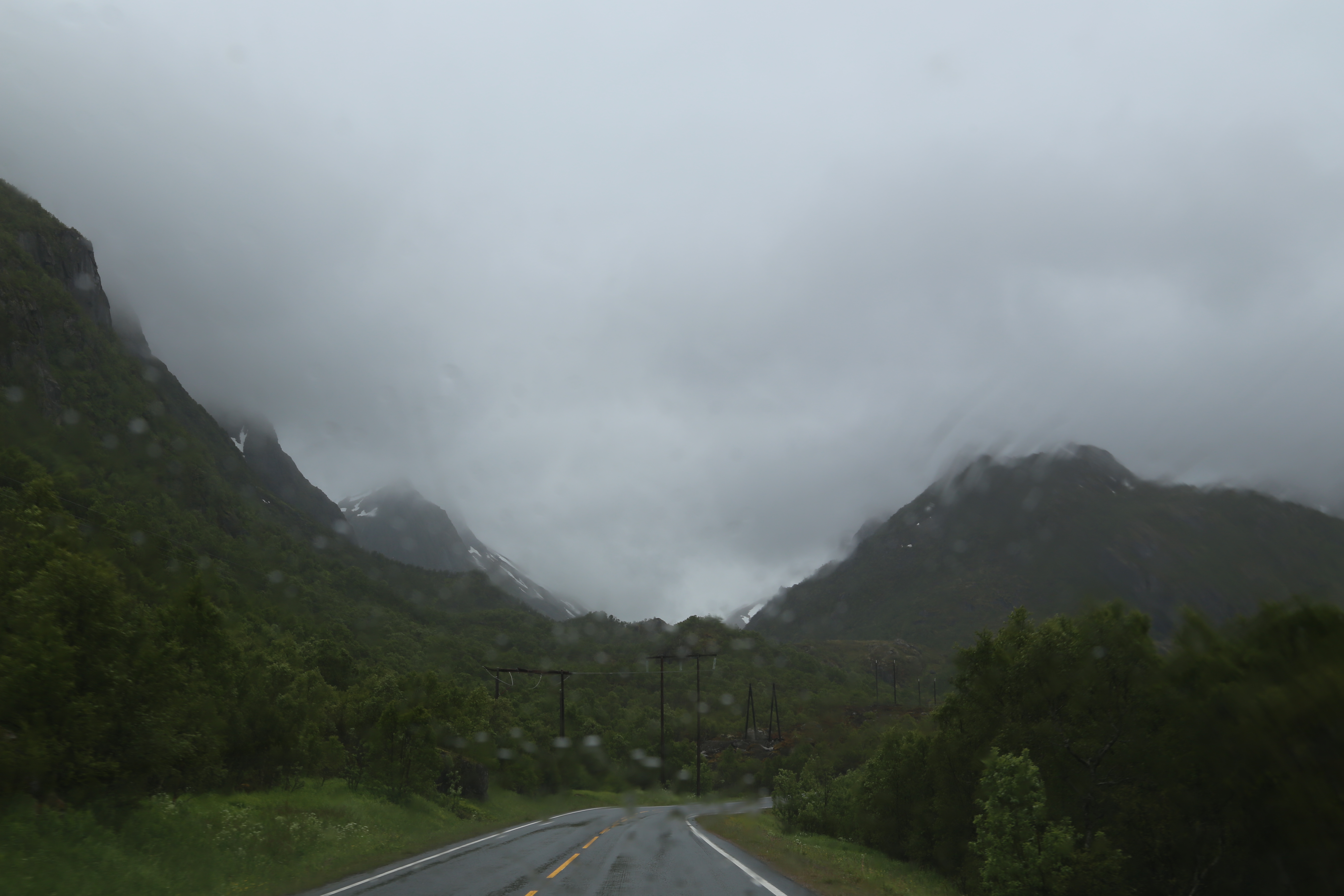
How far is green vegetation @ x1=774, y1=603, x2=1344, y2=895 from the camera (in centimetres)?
1223

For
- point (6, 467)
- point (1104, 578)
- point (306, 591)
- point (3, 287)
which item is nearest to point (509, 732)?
point (1104, 578)

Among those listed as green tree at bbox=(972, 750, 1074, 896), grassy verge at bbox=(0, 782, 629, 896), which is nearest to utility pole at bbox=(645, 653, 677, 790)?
grassy verge at bbox=(0, 782, 629, 896)

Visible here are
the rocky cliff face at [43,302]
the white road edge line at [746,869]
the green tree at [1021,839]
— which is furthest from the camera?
the rocky cliff face at [43,302]

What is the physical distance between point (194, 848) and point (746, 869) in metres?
12.3

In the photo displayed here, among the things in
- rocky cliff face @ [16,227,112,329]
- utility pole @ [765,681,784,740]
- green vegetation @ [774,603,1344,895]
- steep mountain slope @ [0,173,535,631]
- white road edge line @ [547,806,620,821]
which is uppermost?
rocky cliff face @ [16,227,112,329]

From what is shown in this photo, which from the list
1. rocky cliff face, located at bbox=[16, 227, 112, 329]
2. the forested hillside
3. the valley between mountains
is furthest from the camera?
rocky cliff face, located at bbox=[16, 227, 112, 329]

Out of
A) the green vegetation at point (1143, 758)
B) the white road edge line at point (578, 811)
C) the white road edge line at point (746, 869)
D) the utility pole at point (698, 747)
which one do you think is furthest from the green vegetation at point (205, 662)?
the green vegetation at point (1143, 758)

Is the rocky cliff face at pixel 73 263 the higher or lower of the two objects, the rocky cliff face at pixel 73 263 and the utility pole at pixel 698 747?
the higher

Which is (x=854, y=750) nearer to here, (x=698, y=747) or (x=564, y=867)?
(x=698, y=747)

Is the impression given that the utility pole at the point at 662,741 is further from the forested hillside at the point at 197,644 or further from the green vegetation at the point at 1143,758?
the green vegetation at the point at 1143,758

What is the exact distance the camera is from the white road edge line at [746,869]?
14.3 metres

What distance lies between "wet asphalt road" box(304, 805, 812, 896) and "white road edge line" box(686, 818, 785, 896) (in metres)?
0.05

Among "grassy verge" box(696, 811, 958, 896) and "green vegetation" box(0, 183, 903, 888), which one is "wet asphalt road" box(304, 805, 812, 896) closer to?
"grassy verge" box(696, 811, 958, 896)

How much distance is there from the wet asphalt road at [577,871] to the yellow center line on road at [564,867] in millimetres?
52
